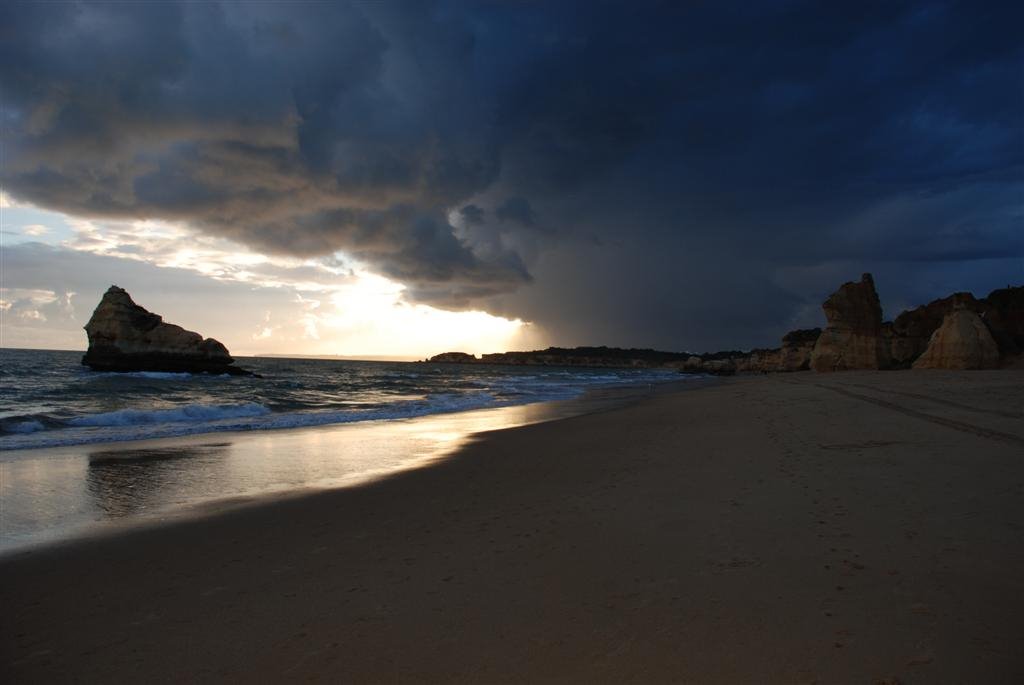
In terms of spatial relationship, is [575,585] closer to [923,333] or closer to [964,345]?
[964,345]

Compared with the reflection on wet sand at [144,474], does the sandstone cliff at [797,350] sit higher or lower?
higher

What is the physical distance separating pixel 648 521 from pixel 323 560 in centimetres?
345

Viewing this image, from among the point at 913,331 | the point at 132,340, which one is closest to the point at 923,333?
the point at 913,331

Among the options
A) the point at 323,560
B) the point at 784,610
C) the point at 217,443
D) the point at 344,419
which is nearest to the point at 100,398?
the point at 344,419

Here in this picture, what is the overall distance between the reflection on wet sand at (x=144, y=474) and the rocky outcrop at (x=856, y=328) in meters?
52.4

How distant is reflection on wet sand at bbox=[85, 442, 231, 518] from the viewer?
8422mm

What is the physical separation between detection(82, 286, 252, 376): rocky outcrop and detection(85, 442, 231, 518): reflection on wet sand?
1853 inches

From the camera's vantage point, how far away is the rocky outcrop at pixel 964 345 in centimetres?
Result: 3566

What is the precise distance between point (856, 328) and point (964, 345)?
47.6ft

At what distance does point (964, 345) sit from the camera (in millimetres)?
35969

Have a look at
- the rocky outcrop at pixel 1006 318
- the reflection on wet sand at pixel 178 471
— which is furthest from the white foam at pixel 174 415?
the rocky outcrop at pixel 1006 318

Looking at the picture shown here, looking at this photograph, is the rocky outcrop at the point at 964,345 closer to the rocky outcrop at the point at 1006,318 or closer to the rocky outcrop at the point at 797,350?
the rocky outcrop at the point at 1006,318

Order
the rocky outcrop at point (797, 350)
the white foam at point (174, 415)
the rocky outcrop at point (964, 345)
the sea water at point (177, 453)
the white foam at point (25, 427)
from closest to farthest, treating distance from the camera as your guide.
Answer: the sea water at point (177, 453)
the white foam at point (25, 427)
the white foam at point (174, 415)
the rocky outcrop at point (964, 345)
the rocky outcrop at point (797, 350)

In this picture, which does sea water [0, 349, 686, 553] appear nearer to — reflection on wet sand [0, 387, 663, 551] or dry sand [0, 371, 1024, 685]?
reflection on wet sand [0, 387, 663, 551]
